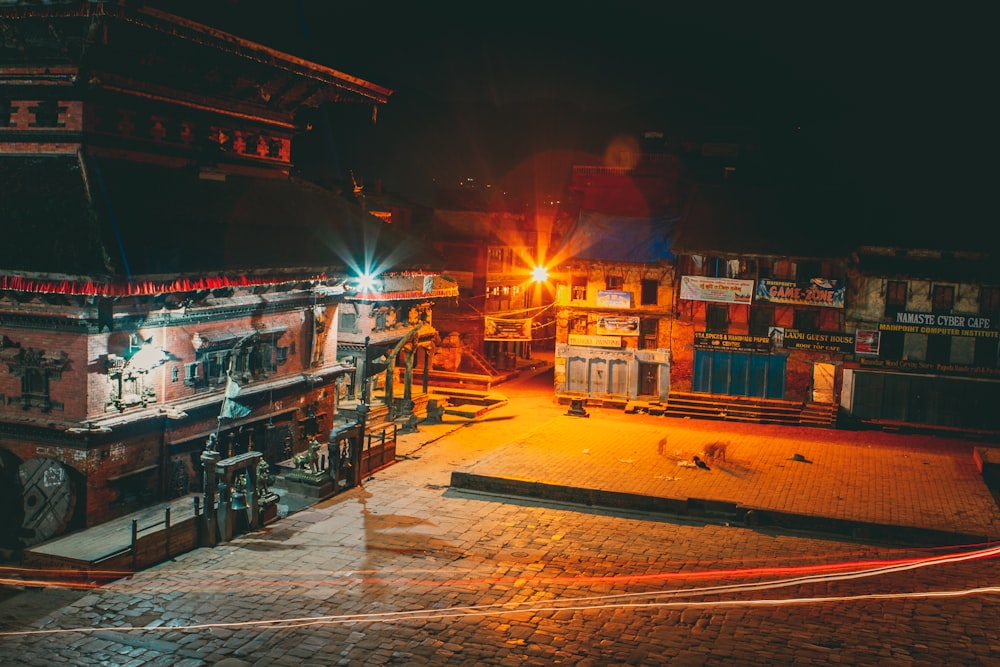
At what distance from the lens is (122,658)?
48.6 feet

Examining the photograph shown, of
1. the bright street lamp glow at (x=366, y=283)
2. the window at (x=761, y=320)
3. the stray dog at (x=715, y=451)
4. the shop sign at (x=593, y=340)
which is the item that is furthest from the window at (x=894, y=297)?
the bright street lamp glow at (x=366, y=283)

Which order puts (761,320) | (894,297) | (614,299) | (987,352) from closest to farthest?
1. (987,352)
2. (894,297)
3. (761,320)
4. (614,299)

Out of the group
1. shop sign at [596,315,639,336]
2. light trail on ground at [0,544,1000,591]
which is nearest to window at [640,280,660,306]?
shop sign at [596,315,639,336]

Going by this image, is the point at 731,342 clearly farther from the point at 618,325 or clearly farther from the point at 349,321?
the point at 349,321

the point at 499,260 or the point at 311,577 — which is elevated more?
the point at 499,260

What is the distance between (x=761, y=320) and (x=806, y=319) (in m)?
1.90

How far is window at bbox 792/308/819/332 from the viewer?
38500mm

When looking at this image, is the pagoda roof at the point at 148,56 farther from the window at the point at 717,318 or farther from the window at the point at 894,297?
the window at the point at 894,297

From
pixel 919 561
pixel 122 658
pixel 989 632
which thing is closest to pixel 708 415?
pixel 919 561

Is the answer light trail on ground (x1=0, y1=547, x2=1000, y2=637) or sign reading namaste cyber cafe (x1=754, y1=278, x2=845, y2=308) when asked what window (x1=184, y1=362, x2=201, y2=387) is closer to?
light trail on ground (x1=0, y1=547, x2=1000, y2=637)

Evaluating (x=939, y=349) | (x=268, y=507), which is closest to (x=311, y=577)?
(x=268, y=507)

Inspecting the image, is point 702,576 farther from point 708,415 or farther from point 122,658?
point 708,415

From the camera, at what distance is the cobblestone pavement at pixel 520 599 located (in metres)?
15.3

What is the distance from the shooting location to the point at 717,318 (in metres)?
39.8
